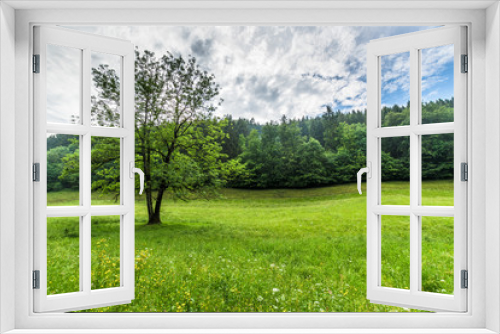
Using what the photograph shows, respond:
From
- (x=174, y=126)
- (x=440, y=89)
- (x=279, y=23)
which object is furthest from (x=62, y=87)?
(x=440, y=89)

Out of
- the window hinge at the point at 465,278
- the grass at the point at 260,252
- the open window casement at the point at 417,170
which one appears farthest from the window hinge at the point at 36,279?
the grass at the point at 260,252

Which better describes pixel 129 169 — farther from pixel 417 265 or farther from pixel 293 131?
pixel 293 131

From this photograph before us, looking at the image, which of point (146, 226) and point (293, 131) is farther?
point (293, 131)

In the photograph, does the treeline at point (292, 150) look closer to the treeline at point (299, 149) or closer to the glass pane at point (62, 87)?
the treeline at point (299, 149)

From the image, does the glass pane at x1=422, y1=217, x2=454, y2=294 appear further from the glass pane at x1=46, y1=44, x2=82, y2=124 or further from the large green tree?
the glass pane at x1=46, y1=44, x2=82, y2=124

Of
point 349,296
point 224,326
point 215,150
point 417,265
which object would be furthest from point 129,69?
point 215,150

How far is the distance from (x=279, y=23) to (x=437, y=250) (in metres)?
4.38

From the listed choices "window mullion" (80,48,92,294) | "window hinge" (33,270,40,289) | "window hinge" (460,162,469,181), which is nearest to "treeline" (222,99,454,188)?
"window mullion" (80,48,92,294)

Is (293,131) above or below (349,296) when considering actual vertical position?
above

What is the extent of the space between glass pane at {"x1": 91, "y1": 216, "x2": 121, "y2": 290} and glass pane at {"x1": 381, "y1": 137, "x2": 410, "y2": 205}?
13.1ft

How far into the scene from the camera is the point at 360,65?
226 inches

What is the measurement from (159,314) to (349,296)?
360 cm

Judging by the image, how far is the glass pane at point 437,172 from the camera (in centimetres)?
496

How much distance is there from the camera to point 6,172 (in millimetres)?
1460
